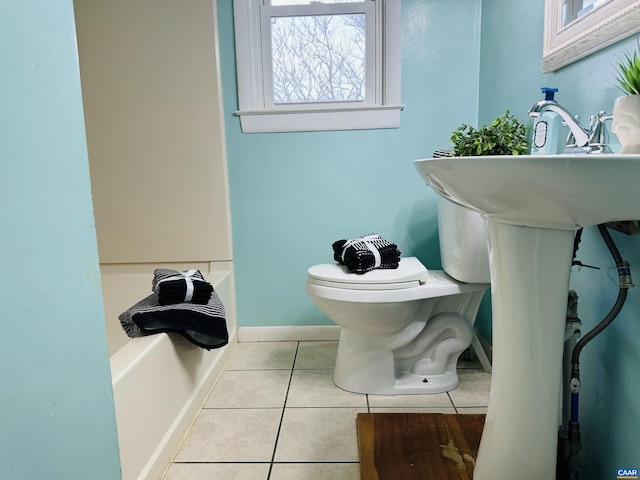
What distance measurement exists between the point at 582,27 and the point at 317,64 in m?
1.21

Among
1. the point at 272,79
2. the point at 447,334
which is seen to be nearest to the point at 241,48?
the point at 272,79

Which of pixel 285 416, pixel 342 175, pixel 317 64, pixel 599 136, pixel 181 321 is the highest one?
pixel 317 64

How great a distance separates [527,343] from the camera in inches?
35.2

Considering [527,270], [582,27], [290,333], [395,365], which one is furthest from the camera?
[290,333]

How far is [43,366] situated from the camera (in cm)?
65

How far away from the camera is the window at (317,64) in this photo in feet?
6.51

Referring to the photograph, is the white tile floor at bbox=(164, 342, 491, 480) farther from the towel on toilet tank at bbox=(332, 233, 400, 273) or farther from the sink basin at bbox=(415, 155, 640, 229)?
the sink basin at bbox=(415, 155, 640, 229)

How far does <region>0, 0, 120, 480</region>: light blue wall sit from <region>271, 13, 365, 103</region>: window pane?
55.8 inches

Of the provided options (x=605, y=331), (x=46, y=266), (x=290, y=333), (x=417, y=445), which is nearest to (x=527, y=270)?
(x=605, y=331)

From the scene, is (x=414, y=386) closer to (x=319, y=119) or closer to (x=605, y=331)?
(x=605, y=331)

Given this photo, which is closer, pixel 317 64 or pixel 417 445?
pixel 417 445

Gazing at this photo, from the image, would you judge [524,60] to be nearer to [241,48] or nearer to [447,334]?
[447,334]

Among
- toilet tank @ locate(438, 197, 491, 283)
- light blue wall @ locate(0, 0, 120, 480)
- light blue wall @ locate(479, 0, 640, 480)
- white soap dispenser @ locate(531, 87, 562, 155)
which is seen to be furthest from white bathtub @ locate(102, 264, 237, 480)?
white soap dispenser @ locate(531, 87, 562, 155)

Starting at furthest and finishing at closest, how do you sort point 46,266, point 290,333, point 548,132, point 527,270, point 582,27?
point 290,333 < point 548,132 < point 582,27 < point 527,270 < point 46,266
